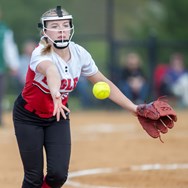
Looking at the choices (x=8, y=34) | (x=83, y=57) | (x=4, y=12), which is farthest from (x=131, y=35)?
(x=83, y=57)

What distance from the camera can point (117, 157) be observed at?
10.5 m

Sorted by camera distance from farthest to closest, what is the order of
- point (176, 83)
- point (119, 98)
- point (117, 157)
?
point (176, 83), point (117, 157), point (119, 98)

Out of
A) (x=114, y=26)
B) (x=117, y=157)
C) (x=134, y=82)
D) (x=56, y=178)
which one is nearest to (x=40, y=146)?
(x=56, y=178)

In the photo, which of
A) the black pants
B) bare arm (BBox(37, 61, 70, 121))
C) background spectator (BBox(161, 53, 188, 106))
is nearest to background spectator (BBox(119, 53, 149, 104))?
background spectator (BBox(161, 53, 188, 106))

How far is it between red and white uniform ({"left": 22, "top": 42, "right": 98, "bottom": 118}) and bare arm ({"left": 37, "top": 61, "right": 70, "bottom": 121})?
0.31 feet

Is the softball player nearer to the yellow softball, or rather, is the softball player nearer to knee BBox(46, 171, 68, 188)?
knee BBox(46, 171, 68, 188)

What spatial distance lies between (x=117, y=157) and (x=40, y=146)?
4.03 m

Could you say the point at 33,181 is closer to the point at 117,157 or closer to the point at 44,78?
the point at 44,78

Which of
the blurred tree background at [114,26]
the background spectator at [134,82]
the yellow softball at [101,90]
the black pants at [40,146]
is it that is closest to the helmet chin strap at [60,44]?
the yellow softball at [101,90]

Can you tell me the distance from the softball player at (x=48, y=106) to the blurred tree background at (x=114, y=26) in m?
11.9

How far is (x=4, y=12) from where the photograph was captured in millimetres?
19875

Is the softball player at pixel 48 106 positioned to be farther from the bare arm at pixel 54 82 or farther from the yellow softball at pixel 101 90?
the yellow softball at pixel 101 90

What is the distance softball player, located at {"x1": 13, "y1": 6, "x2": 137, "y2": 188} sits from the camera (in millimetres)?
6500

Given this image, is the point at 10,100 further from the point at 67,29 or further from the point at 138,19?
the point at 67,29
